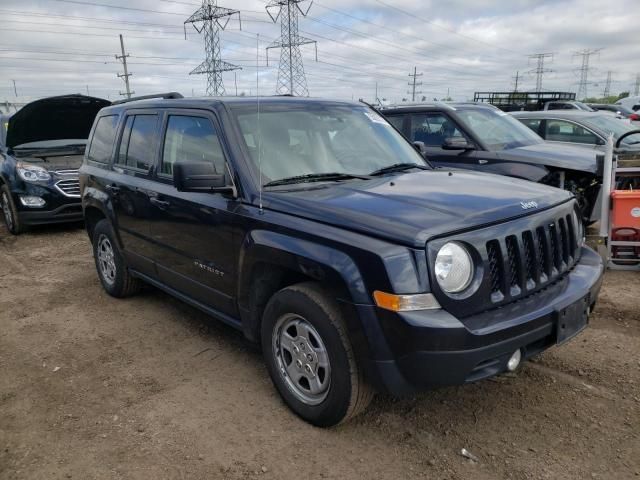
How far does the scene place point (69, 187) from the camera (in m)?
8.34

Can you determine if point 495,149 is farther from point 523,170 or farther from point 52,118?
point 52,118

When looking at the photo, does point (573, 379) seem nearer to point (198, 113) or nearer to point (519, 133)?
point (198, 113)

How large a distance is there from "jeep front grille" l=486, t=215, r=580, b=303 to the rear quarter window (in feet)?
12.7

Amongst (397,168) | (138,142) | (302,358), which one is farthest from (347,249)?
(138,142)

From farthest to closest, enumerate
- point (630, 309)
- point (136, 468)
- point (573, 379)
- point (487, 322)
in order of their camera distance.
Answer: point (630, 309)
point (573, 379)
point (136, 468)
point (487, 322)

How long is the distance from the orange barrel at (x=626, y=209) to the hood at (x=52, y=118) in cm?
784

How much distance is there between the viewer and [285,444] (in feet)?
9.55

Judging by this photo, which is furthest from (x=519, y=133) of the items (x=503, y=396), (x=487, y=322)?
(x=487, y=322)

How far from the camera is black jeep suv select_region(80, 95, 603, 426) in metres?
2.47

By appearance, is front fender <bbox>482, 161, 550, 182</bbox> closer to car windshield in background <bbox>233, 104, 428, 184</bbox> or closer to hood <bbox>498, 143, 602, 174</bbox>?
hood <bbox>498, 143, 602, 174</bbox>

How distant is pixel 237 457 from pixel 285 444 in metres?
0.27

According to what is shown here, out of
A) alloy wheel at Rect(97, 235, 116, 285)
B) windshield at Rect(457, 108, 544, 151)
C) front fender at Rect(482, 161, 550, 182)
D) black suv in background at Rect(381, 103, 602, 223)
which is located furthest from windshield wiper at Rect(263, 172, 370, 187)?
windshield at Rect(457, 108, 544, 151)

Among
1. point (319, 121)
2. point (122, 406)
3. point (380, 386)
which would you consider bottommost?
point (122, 406)

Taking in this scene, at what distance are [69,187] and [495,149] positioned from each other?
656 cm
